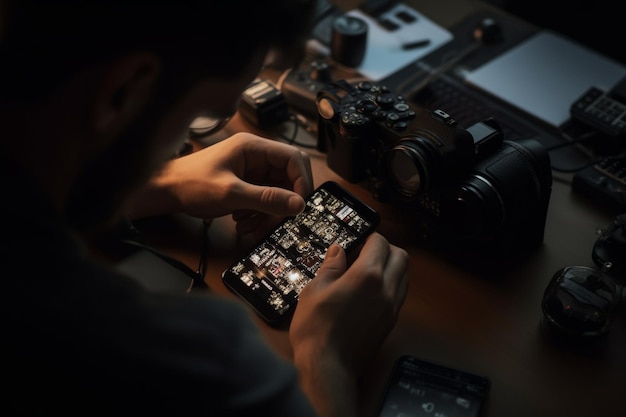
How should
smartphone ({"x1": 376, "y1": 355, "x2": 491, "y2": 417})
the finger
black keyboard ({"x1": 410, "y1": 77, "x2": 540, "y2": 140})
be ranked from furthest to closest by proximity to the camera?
black keyboard ({"x1": 410, "y1": 77, "x2": 540, "y2": 140}) → the finger → smartphone ({"x1": 376, "y1": 355, "x2": 491, "y2": 417})

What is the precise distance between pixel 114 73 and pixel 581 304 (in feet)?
1.99

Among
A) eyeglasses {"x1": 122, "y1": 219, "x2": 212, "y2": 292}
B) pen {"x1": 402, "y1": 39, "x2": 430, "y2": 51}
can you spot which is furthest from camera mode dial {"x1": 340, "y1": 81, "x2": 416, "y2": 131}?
pen {"x1": 402, "y1": 39, "x2": 430, "y2": 51}

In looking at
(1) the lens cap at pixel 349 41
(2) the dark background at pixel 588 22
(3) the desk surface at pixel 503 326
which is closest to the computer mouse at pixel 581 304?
(3) the desk surface at pixel 503 326

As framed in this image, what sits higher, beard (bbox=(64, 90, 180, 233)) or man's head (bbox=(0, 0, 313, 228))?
man's head (bbox=(0, 0, 313, 228))

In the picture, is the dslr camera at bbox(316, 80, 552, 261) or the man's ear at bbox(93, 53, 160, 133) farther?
the dslr camera at bbox(316, 80, 552, 261)

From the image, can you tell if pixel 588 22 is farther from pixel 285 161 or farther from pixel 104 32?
pixel 104 32

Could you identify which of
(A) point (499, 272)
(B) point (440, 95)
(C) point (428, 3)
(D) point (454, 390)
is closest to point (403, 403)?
(D) point (454, 390)

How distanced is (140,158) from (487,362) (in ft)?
1.58

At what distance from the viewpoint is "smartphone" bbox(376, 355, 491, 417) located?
0.74 meters

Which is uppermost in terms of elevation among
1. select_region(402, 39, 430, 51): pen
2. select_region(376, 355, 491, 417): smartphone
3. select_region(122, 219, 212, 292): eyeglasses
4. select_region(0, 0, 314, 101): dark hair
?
select_region(0, 0, 314, 101): dark hair

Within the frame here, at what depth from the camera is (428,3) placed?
1.42 meters

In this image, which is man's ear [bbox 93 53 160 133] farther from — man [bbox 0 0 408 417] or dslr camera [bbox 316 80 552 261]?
dslr camera [bbox 316 80 552 261]

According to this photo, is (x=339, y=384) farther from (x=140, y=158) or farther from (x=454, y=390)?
(x=140, y=158)

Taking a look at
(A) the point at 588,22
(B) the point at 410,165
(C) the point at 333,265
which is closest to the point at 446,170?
(B) the point at 410,165
